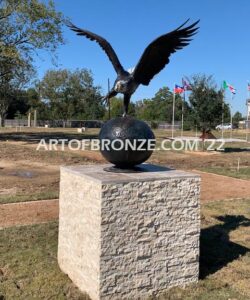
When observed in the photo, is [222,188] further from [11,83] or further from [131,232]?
[11,83]

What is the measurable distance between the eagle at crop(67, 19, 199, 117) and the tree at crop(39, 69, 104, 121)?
201 feet

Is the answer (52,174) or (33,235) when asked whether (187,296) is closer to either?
(33,235)

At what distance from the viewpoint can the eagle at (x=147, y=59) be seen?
505 cm

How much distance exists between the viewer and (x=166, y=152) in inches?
861

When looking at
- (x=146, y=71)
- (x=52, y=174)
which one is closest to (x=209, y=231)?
(x=146, y=71)

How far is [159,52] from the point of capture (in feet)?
17.0

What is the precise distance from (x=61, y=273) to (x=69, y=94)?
64531 mm

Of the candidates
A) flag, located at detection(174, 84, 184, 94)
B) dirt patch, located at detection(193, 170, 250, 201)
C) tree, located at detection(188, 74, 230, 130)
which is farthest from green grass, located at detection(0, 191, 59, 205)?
flag, located at detection(174, 84, 184, 94)

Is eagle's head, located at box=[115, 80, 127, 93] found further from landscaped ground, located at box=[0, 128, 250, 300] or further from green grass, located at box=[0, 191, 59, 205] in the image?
green grass, located at box=[0, 191, 59, 205]

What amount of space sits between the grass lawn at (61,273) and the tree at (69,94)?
6012 centimetres

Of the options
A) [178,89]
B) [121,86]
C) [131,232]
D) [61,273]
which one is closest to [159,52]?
[121,86]

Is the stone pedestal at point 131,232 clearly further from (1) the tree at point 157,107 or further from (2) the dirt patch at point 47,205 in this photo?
(1) the tree at point 157,107

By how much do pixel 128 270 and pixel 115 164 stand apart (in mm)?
1336

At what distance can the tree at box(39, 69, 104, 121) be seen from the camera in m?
67.0
